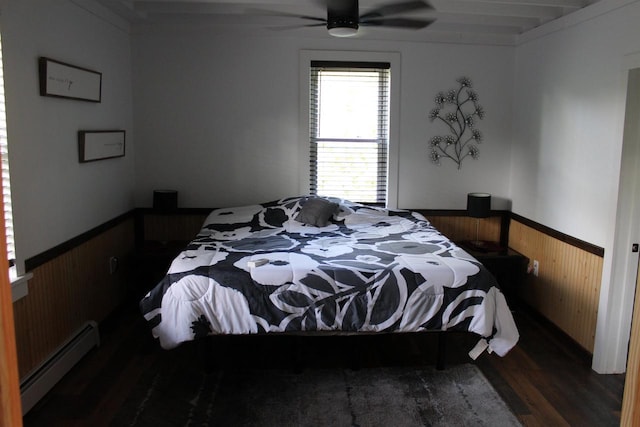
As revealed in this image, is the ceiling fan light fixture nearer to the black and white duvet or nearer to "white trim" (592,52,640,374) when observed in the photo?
the black and white duvet

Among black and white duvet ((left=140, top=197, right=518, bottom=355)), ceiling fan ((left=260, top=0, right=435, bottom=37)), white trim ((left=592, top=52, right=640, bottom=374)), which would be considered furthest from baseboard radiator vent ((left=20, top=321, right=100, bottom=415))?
white trim ((left=592, top=52, right=640, bottom=374))

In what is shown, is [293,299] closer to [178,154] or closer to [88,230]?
[88,230]

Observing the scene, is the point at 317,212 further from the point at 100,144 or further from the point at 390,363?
the point at 100,144

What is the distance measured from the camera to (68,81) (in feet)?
11.2

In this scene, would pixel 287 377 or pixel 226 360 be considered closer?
pixel 287 377

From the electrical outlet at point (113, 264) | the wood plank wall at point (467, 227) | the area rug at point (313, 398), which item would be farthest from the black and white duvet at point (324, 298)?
the wood plank wall at point (467, 227)

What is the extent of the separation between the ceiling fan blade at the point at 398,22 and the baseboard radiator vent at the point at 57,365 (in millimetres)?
2716

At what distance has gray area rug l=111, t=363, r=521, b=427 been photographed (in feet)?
9.38

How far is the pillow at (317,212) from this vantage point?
14.4ft

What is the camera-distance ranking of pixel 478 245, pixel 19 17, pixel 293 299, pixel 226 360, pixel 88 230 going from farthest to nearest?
pixel 478 245
pixel 88 230
pixel 226 360
pixel 293 299
pixel 19 17

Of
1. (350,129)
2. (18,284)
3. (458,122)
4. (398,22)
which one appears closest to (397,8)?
(398,22)

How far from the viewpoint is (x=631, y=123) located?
328cm

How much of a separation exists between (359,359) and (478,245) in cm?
179

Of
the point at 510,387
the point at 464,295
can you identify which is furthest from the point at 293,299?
the point at 510,387
